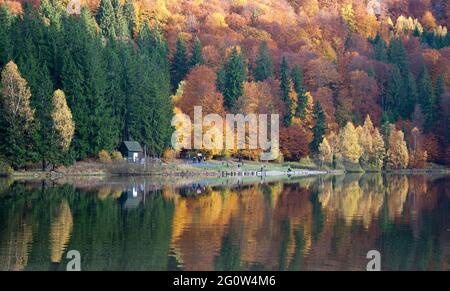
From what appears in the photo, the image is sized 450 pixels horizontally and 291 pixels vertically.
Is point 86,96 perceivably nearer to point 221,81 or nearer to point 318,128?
point 221,81

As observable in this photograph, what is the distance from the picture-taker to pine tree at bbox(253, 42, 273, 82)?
128 metres

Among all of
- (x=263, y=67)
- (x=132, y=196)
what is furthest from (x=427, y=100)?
(x=132, y=196)

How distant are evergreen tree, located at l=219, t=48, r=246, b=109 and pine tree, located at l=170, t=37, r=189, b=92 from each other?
39.2ft

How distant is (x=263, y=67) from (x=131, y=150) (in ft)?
150

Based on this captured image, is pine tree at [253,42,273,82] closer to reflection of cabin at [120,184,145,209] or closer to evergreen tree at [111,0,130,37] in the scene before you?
evergreen tree at [111,0,130,37]

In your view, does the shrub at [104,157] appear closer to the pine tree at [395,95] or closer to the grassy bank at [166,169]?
the grassy bank at [166,169]

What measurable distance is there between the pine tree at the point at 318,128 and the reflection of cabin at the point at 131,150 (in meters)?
31.7

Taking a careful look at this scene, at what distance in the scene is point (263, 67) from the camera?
129 m

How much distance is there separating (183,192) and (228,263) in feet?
108

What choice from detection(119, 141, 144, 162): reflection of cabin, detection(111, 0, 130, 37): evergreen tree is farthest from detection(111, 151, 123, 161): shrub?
detection(111, 0, 130, 37): evergreen tree
